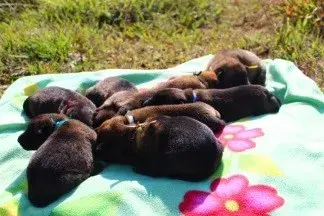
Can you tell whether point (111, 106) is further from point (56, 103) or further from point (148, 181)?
point (148, 181)

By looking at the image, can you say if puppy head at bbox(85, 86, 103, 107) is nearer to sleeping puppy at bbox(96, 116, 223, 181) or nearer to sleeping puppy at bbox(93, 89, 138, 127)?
sleeping puppy at bbox(93, 89, 138, 127)

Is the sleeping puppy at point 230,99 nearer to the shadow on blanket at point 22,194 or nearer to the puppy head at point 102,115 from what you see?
the puppy head at point 102,115

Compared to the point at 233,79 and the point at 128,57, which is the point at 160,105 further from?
the point at 128,57

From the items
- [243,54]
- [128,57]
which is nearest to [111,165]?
[243,54]

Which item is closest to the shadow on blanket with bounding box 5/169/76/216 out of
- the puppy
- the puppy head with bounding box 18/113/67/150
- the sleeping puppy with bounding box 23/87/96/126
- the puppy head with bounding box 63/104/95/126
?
the puppy head with bounding box 18/113/67/150

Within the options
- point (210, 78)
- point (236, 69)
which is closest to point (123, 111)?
point (210, 78)

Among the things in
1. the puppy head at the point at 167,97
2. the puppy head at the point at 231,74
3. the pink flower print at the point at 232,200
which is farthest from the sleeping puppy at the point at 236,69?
the pink flower print at the point at 232,200
